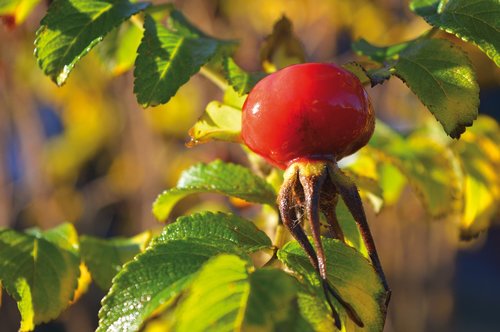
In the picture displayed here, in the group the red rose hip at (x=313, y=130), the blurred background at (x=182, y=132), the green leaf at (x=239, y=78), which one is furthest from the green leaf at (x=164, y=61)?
the blurred background at (x=182, y=132)

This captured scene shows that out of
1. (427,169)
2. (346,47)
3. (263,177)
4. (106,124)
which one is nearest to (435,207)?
(427,169)

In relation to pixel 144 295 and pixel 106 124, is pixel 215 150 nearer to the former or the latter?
pixel 106 124

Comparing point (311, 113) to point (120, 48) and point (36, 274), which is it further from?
point (120, 48)

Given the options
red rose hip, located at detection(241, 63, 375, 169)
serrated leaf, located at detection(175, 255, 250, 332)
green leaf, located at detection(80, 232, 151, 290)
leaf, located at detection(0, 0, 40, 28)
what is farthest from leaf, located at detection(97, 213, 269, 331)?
leaf, located at detection(0, 0, 40, 28)

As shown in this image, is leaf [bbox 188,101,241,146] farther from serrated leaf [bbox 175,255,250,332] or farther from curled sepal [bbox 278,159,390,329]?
serrated leaf [bbox 175,255,250,332]

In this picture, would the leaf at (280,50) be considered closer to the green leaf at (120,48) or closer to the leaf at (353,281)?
the green leaf at (120,48)

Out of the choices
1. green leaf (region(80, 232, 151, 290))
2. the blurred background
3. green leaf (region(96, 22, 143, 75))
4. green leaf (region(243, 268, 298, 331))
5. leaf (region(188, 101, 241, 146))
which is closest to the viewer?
green leaf (region(243, 268, 298, 331))
